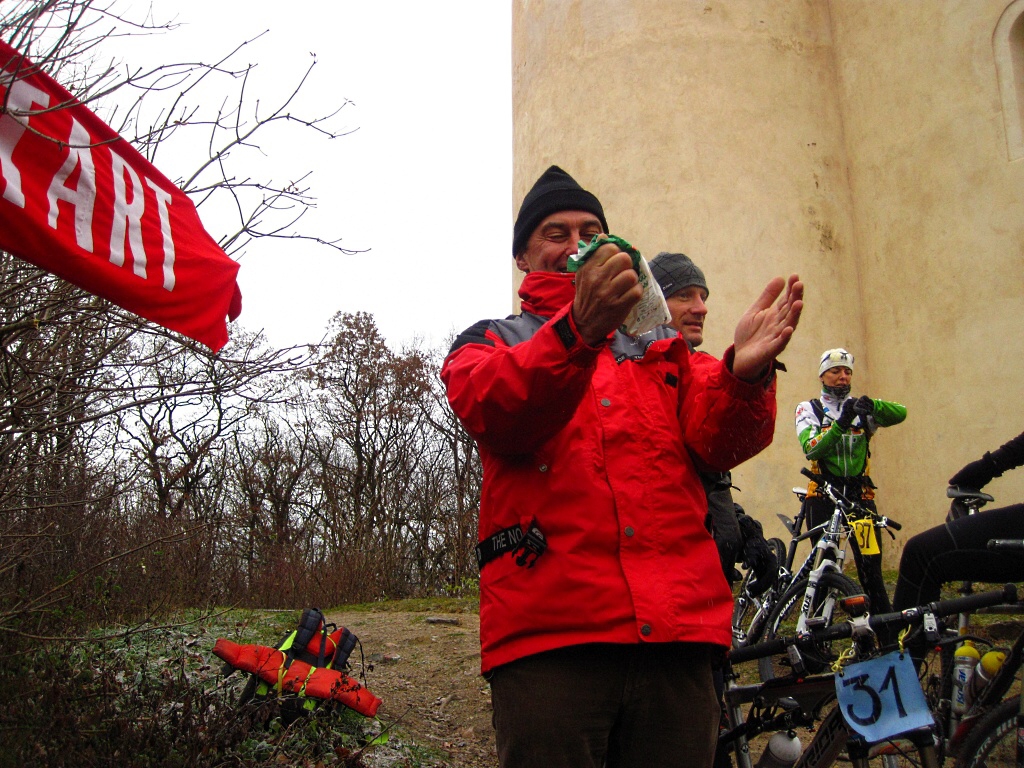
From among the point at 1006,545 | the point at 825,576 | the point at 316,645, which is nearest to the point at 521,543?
the point at 1006,545

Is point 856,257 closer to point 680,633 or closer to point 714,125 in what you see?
point 714,125

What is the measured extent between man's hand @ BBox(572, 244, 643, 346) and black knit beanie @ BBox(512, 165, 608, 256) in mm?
658

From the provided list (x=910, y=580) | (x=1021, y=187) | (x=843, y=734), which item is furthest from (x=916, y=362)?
(x=843, y=734)

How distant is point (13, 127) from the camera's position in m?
3.09

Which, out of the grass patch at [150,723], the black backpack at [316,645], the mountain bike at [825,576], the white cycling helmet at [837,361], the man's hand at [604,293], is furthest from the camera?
the white cycling helmet at [837,361]

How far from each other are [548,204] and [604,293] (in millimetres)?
744

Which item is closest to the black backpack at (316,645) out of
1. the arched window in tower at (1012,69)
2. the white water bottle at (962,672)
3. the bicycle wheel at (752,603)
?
the bicycle wheel at (752,603)

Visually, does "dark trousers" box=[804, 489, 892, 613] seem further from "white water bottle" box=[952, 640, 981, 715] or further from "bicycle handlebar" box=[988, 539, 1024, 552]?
"bicycle handlebar" box=[988, 539, 1024, 552]

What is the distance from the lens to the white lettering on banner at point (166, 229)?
3658 mm

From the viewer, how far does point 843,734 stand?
2938 millimetres

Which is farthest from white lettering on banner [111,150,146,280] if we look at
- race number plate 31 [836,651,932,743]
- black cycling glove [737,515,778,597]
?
race number plate 31 [836,651,932,743]

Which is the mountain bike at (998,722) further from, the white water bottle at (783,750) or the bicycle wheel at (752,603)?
the bicycle wheel at (752,603)

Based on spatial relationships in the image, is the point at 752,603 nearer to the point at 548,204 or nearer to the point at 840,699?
the point at 840,699

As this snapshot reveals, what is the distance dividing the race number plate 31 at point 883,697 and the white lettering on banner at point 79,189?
2965mm
